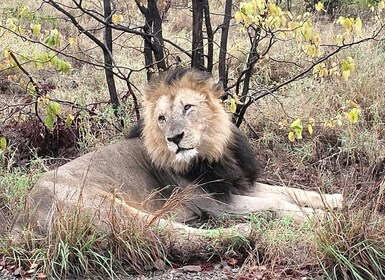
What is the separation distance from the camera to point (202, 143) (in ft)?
16.3

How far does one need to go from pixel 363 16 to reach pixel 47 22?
15.8 ft

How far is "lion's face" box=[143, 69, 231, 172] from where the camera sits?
4.89 m

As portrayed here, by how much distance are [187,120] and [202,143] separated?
0.19 meters

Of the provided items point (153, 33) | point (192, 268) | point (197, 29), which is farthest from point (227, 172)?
point (153, 33)

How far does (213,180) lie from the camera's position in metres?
5.05

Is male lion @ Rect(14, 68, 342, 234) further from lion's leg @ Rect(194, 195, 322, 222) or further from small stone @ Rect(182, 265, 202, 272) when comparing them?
small stone @ Rect(182, 265, 202, 272)

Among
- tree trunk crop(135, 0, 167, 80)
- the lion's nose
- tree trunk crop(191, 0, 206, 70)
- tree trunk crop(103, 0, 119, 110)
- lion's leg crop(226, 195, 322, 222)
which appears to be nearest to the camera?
the lion's nose

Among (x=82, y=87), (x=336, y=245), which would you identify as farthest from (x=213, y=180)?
(x=82, y=87)

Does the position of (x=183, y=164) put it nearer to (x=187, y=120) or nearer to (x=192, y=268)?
(x=187, y=120)

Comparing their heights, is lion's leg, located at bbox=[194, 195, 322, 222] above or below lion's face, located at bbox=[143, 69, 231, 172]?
below

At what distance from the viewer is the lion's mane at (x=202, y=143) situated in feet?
16.5

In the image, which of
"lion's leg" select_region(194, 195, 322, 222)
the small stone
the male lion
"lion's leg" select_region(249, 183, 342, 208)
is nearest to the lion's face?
the male lion

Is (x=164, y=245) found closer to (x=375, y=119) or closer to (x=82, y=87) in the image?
(x=375, y=119)

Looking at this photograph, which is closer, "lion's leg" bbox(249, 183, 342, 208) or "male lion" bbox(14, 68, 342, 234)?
"male lion" bbox(14, 68, 342, 234)
